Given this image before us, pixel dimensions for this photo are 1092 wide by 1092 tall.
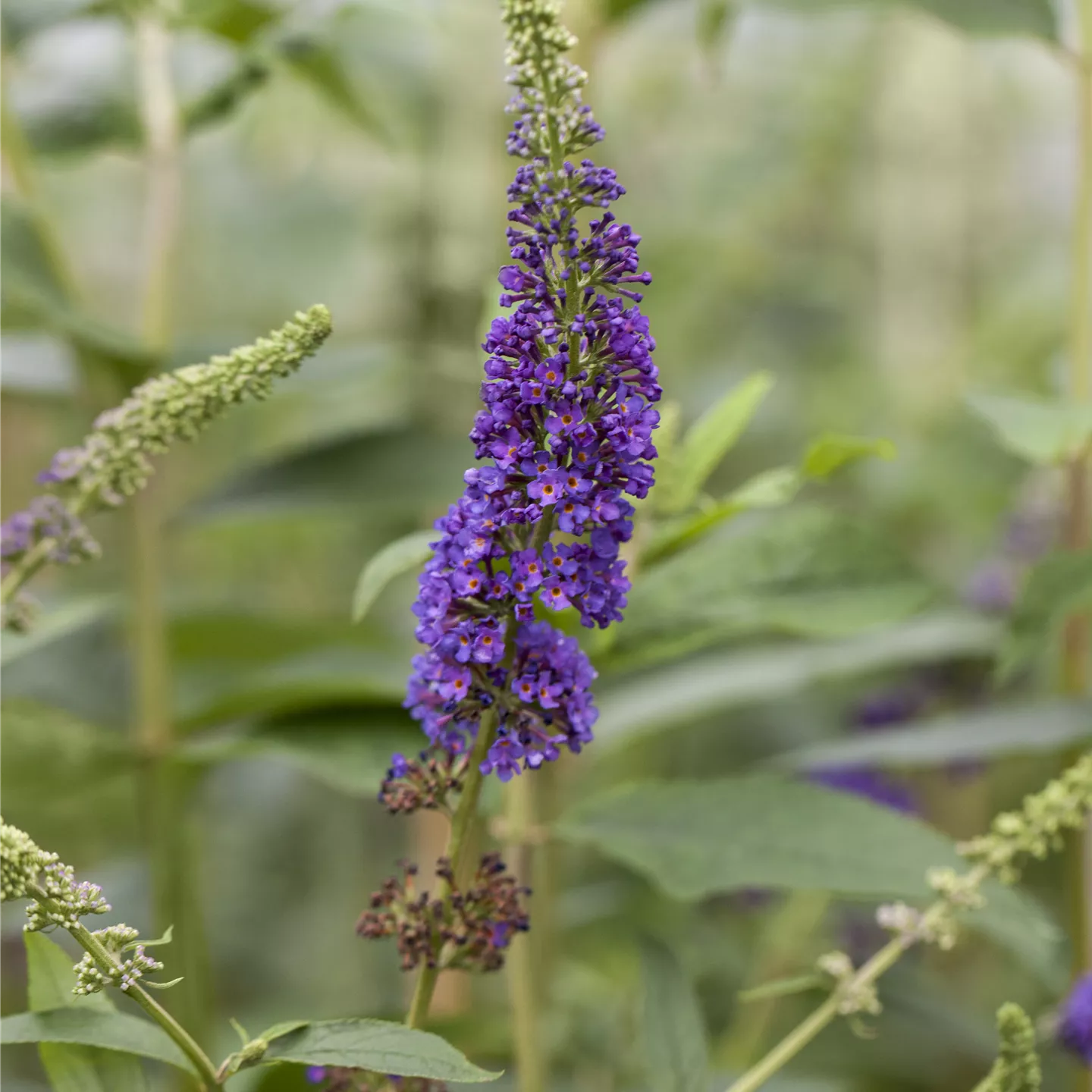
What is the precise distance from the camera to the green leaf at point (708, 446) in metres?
0.98

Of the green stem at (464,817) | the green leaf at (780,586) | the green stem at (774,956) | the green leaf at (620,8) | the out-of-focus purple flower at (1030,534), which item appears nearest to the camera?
the green stem at (464,817)

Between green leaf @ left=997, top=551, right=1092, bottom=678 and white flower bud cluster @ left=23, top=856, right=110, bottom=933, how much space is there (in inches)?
29.3

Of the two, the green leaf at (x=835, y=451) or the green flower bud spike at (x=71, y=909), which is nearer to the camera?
the green flower bud spike at (x=71, y=909)

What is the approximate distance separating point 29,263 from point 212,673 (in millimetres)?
560

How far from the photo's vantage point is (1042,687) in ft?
5.66

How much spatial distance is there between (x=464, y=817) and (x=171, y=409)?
287 millimetres

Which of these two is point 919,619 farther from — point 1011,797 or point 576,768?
point 1011,797

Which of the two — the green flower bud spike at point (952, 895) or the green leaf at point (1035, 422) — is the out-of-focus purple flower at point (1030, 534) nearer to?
the green leaf at point (1035, 422)

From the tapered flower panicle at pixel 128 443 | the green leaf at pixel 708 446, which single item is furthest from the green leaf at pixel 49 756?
the green leaf at pixel 708 446

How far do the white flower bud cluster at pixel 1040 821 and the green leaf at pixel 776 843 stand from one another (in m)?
0.05

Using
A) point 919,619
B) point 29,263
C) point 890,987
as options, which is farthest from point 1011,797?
point 29,263

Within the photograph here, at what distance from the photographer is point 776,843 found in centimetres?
92

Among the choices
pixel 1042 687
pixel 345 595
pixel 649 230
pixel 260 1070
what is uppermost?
pixel 649 230

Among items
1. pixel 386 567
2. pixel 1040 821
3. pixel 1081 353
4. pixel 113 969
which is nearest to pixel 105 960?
pixel 113 969
